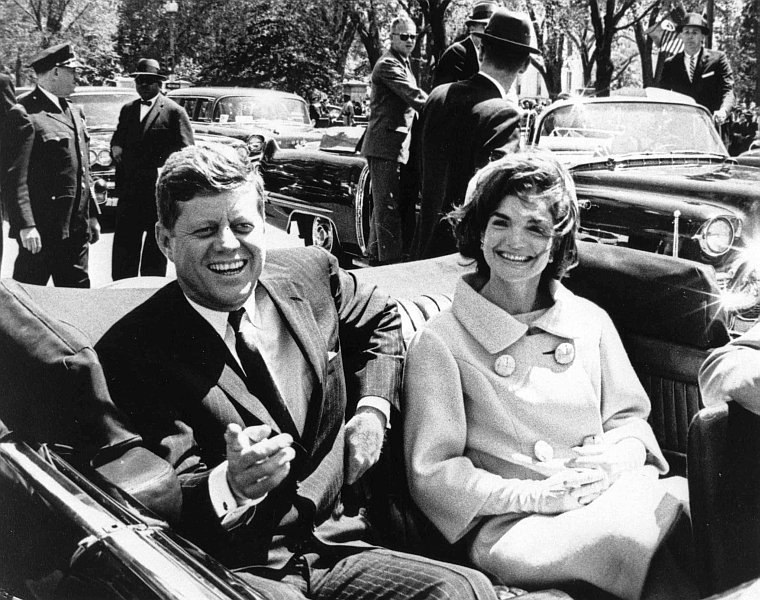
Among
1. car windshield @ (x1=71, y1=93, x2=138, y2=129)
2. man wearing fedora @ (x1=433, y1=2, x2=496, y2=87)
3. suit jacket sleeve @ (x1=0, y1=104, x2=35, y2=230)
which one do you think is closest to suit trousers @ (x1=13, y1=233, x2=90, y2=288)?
suit jacket sleeve @ (x1=0, y1=104, x2=35, y2=230)

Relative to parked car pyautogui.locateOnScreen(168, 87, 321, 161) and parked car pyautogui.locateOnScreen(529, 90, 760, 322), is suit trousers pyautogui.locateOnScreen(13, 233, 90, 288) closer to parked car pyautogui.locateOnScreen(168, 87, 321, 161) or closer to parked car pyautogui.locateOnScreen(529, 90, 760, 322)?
parked car pyautogui.locateOnScreen(529, 90, 760, 322)

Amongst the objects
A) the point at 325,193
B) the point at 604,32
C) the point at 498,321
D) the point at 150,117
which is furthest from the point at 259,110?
the point at 498,321

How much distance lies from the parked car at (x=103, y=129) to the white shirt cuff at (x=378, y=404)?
20.9ft

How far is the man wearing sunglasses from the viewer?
600 centimetres

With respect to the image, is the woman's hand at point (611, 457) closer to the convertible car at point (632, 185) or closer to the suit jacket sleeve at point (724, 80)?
the convertible car at point (632, 185)

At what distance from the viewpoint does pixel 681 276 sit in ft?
8.86

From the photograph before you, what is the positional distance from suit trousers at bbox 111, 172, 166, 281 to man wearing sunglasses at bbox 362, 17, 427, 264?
4.89ft

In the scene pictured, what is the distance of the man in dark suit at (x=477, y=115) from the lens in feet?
13.2

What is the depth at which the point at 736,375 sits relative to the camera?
1824 mm

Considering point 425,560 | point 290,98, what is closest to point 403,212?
point 425,560

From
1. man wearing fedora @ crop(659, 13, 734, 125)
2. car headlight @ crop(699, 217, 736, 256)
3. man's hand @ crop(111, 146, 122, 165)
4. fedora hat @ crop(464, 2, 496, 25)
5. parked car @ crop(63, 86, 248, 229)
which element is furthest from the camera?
parked car @ crop(63, 86, 248, 229)

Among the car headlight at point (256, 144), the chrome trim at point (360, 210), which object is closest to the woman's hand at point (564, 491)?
the chrome trim at point (360, 210)

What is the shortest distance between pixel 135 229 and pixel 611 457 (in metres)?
4.01

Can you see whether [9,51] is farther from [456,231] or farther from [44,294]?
[456,231]
